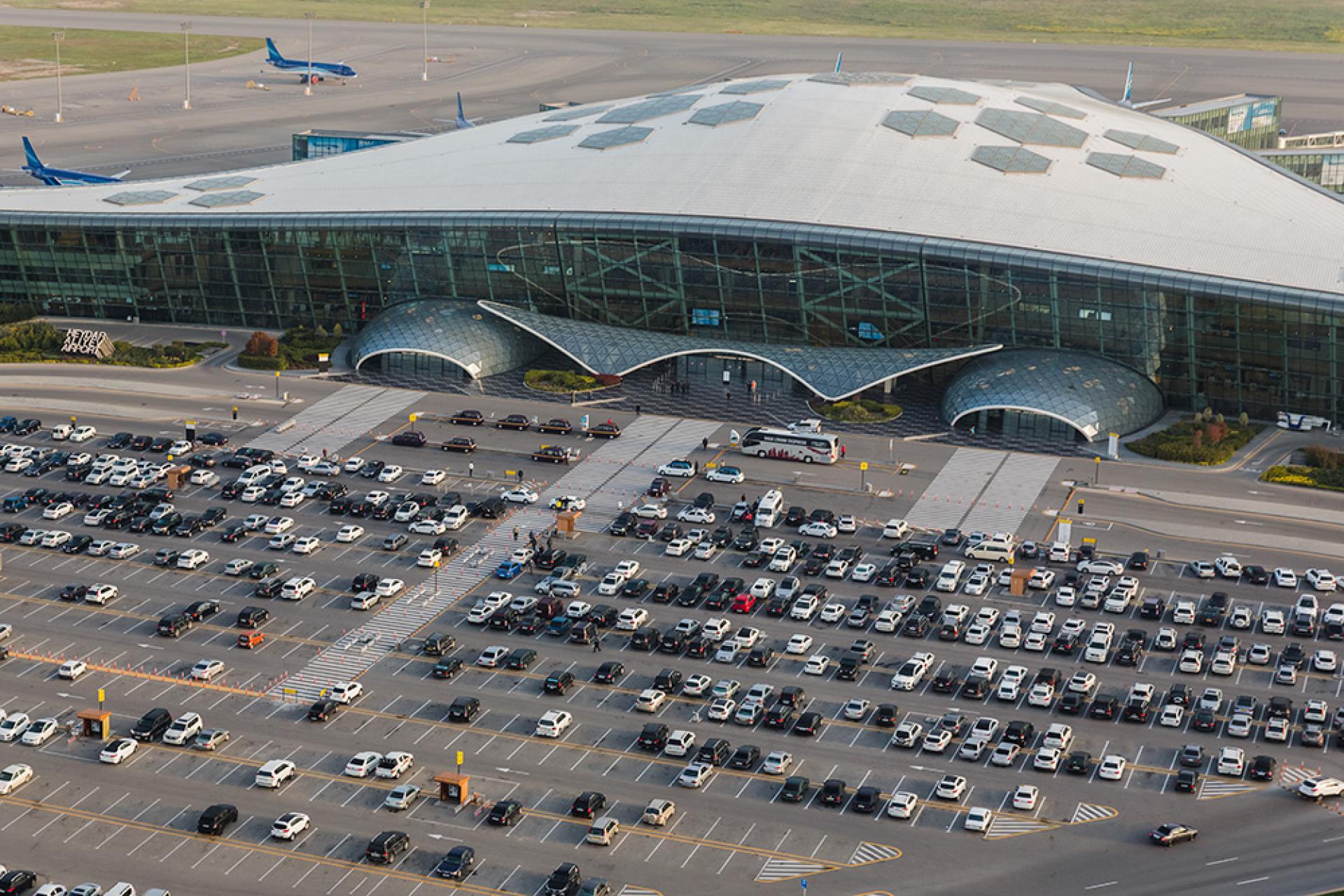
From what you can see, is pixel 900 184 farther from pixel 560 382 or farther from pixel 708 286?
pixel 560 382

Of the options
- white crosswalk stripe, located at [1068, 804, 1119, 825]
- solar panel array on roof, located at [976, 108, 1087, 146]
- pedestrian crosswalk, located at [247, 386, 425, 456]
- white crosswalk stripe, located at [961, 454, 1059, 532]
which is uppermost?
solar panel array on roof, located at [976, 108, 1087, 146]

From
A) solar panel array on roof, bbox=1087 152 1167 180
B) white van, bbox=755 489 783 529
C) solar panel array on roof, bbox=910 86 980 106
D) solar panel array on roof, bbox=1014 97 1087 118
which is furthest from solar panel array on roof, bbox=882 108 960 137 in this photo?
white van, bbox=755 489 783 529

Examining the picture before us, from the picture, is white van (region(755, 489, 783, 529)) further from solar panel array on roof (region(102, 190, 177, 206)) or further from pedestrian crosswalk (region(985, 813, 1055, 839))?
solar panel array on roof (region(102, 190, 177, 206))

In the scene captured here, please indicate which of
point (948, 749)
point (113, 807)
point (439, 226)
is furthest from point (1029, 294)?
point (113, 807)

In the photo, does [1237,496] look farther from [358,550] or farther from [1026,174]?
[358,550]

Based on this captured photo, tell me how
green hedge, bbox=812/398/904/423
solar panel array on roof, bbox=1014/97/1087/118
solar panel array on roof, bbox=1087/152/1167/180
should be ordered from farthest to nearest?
solar panel array on roof, bbox=1014/97/1087/118 → solar panel array on roof, bbox=1087/152/1167/180 → green hedge, bbox=812/398/904/423
